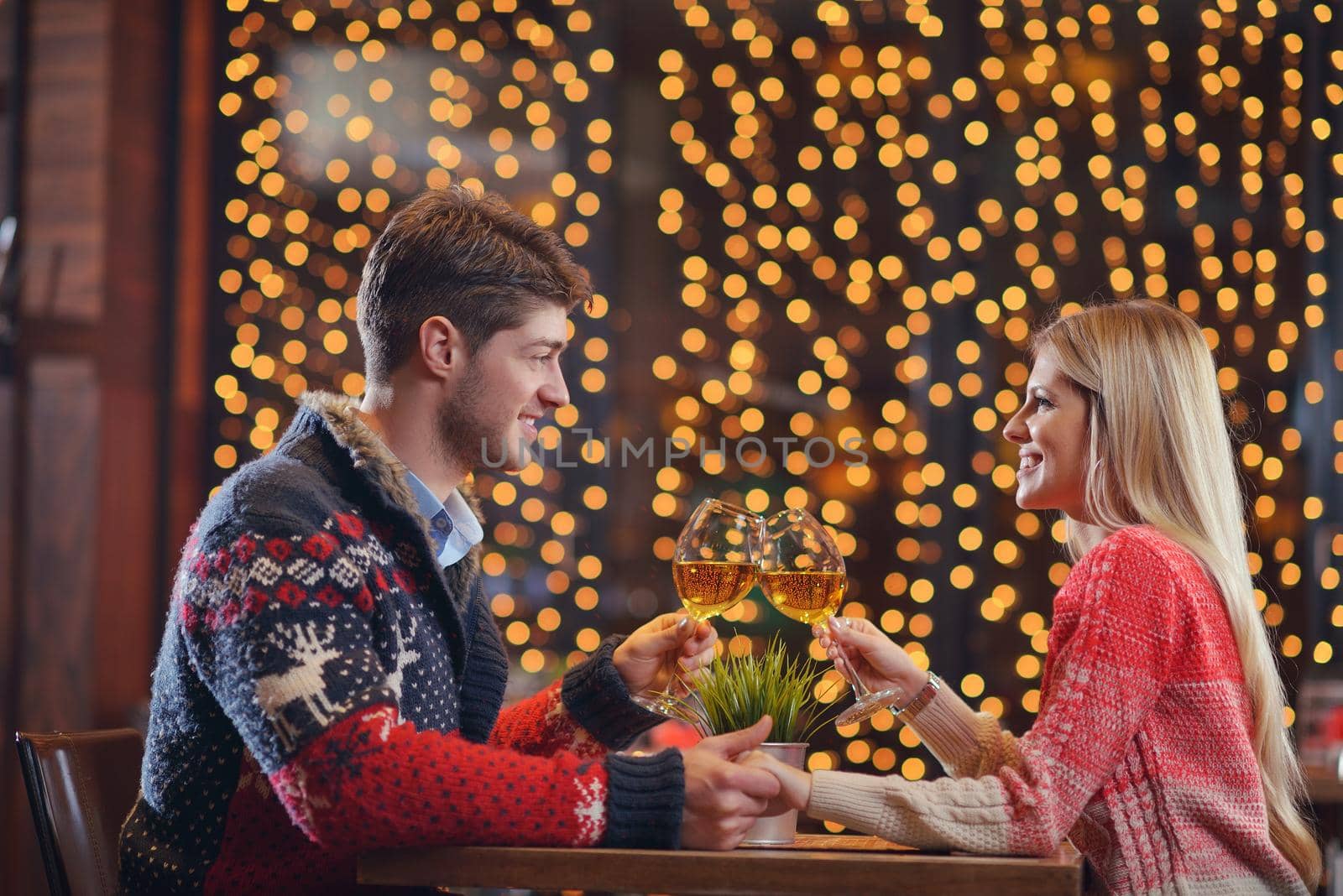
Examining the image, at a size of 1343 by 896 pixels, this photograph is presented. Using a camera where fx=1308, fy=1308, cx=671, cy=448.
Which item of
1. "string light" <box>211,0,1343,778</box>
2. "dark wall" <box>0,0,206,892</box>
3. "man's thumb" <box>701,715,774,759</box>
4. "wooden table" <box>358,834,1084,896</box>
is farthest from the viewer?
"string light" <box>211,0,1343,778</box>

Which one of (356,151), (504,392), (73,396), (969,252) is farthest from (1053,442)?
(73,396)

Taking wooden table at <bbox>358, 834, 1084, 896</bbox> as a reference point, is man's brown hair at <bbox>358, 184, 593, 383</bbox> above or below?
above

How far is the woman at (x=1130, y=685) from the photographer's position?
146 centimetres

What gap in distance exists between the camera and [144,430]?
3.68 meters

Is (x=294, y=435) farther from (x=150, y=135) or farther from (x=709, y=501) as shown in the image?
(x=150, y=135)

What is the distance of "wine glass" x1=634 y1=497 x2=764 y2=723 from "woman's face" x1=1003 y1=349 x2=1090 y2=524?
1.55ft

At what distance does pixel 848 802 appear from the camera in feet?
4.74

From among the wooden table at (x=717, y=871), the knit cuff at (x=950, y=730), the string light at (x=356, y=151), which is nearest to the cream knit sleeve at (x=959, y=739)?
the knit cuff at (x=950, y=730)

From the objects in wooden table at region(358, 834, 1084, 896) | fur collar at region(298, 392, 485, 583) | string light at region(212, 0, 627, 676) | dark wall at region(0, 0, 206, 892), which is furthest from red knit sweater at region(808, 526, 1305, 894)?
dark wall at region(0, 0, 206, 892)

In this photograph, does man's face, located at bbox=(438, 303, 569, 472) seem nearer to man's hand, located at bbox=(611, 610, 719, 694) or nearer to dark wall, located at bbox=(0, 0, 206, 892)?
man's hand, located at bbox=(611, 610, 719, 694)

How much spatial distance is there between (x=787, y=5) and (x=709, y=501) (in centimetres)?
254

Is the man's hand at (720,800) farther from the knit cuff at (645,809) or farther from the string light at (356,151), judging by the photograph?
the string light at (356,151)

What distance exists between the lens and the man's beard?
1770mm

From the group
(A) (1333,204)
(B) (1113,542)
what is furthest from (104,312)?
(A) (1333,204)
